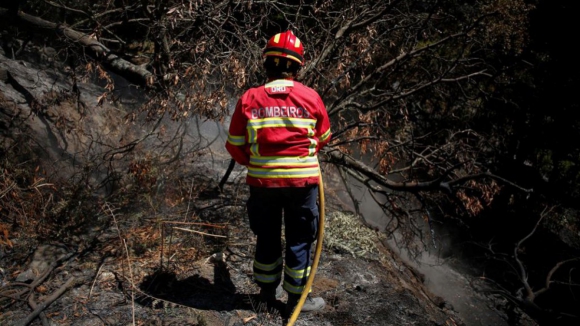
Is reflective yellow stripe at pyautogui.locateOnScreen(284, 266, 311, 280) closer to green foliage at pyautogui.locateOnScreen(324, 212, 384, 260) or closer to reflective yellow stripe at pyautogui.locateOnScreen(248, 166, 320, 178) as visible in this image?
reflective yellow stripe at pyautogui.locateOnScreen(248, 166, 320, 178)

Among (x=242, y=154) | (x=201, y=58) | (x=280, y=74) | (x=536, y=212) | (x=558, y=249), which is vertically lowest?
(x=558, y=249)

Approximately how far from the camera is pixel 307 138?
270 cm

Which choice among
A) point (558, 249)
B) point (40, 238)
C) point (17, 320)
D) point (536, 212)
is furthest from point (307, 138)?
point (558, 249)

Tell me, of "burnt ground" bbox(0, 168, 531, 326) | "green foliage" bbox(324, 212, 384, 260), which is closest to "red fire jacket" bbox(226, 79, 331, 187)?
"burnt ground" bbox(0, 168, 531, 326)

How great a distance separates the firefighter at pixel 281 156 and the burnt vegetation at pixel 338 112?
4.38ft

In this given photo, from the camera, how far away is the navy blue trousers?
2719 mm

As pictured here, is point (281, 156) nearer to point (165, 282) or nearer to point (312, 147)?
point (312, 147)

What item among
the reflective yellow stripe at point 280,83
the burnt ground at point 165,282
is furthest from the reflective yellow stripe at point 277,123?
the burnt ground at point 165,282

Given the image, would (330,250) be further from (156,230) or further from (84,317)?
(84,317)

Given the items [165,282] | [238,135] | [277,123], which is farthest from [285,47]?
[165,282]

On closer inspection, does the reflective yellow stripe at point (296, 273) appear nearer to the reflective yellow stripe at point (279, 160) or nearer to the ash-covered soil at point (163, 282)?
the ash-covered soil at point (163, 282)

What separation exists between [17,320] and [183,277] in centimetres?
113

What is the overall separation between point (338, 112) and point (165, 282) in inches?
133

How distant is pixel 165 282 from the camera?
10.4 feet
